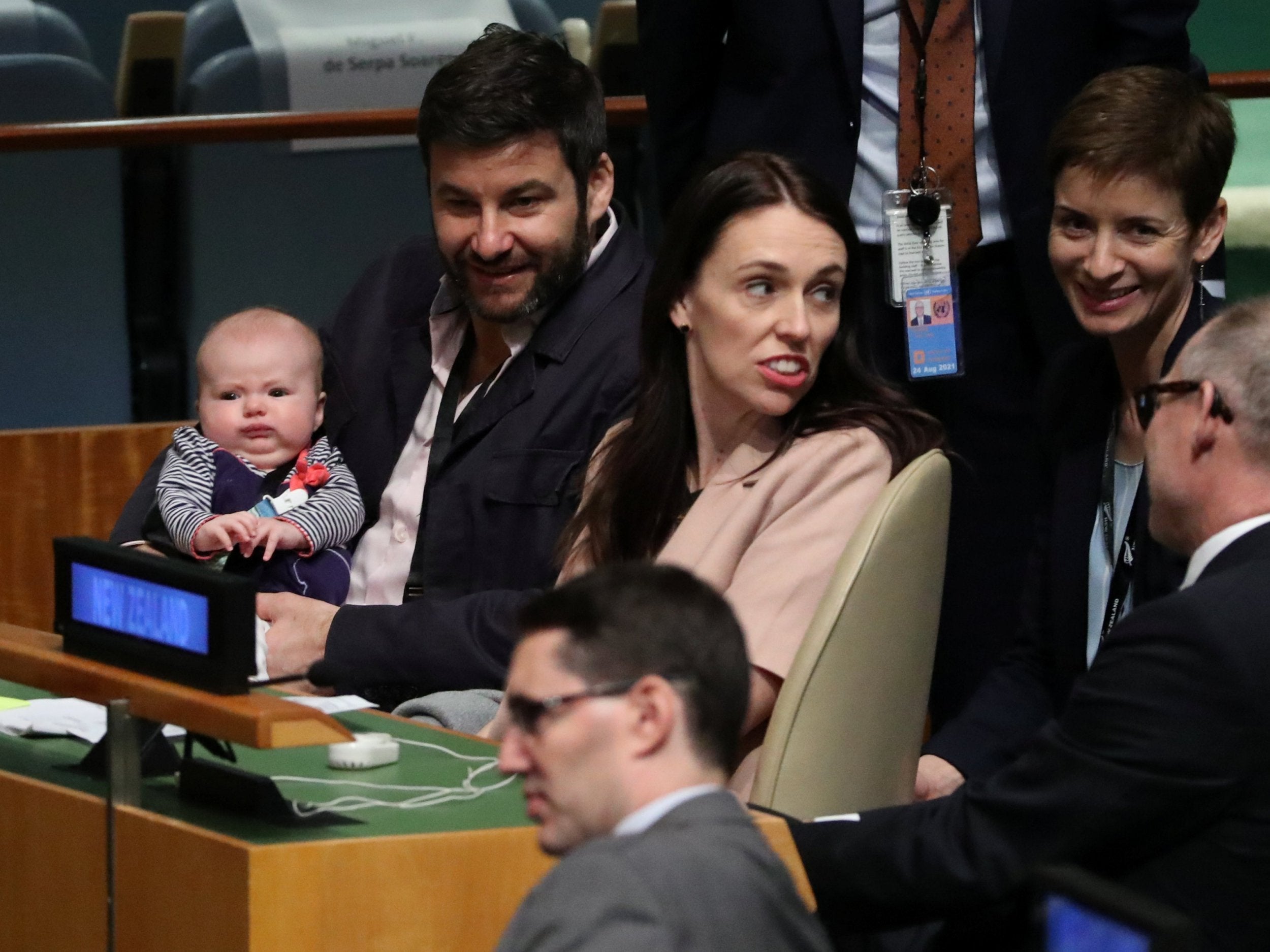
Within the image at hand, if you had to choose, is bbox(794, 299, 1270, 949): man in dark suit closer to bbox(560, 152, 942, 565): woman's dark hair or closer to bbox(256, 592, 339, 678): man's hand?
bbox(560, 152, 942, 565): woman's dark hair

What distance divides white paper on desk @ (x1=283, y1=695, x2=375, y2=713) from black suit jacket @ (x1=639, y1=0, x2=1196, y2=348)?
4.00 feet

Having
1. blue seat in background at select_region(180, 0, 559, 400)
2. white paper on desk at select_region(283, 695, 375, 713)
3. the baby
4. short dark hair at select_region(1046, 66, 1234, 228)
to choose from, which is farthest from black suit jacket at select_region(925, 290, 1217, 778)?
blue seat in background at select_region(180, 0, 559, 400)

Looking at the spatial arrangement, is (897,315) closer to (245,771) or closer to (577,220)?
(577,220)

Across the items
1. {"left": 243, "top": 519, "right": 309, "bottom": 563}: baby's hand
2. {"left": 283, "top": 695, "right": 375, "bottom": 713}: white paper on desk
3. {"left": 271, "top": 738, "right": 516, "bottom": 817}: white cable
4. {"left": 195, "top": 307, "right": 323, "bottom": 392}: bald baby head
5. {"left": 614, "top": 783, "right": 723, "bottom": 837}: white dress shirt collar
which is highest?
{"left": 195, "top": 307, "right": 323, "bottom": 392}: bald baby head

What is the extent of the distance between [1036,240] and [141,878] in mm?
1698

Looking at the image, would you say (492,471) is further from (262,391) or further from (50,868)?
(50,868)

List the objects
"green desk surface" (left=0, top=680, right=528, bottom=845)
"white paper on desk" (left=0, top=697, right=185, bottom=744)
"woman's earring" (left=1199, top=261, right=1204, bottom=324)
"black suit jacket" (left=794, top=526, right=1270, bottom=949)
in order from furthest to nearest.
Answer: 1. "woman's earring" (left=1199, top=261, right=1204, bottom=324)
2. "white paper on desk" (left=0, top=697, right=185, bottom=744)
3. "green desk surface" (left=0, top=680, right=528, bottom=845)
4. "black suit jacket" (left=794, top=526, right=1270, bottom=949)

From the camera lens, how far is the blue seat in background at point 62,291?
4.18 meters

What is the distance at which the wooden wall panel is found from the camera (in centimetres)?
414

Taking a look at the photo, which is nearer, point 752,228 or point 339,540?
point 752,228

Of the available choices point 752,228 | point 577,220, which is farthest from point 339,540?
point 752,228

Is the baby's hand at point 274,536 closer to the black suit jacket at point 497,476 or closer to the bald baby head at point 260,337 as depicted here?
the black suit jacket at point 497,476

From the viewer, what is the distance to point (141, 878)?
1.94 meters

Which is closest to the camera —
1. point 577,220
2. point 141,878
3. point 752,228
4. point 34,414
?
point 141,878
